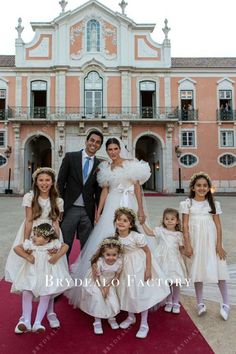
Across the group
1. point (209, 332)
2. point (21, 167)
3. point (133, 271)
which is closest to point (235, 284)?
point (209, 332)

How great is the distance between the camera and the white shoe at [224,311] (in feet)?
9.77

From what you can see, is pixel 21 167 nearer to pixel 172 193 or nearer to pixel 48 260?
pixel 172 193

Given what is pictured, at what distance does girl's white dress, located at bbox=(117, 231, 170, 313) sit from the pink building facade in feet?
62.7

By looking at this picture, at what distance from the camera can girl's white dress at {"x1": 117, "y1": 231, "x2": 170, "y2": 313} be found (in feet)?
9.03

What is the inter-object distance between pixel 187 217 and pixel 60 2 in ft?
80.3

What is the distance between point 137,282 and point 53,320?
0.87 m

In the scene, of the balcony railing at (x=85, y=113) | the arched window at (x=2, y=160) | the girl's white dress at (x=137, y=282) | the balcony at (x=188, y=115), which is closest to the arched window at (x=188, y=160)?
the balcony at (x=188, y=115)

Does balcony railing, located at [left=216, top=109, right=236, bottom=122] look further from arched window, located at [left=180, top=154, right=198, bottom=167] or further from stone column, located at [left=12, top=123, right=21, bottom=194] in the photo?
stone column, located at [left=12, top=123, right=21, bottom=194]

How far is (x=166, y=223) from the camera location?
3.31m

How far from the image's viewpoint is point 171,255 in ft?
10.5

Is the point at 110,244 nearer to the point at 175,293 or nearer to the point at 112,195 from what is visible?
the point at 112,195

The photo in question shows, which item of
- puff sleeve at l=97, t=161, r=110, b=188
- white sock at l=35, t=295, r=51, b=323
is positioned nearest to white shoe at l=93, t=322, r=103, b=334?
white sock at l=35, t=295, r=51, b=323

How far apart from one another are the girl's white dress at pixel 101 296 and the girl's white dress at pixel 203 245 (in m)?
0.81

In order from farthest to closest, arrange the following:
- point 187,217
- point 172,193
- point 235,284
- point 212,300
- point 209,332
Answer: point 172,193
point 235,284
point 212,300
point 187,217
point 209,332
